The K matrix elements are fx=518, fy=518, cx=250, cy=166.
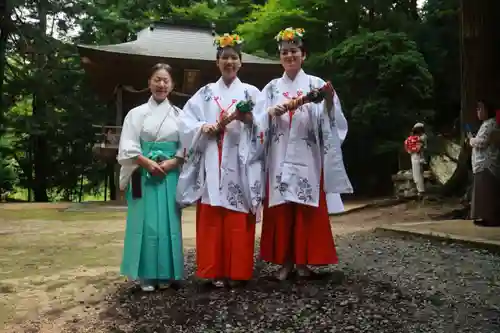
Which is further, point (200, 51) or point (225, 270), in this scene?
point (200, 51)

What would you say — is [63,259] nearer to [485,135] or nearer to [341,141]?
[341,141]

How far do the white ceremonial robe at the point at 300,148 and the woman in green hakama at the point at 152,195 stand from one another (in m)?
0.56

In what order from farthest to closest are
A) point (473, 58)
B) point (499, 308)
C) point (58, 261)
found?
point (473, 58) < point (58, 261) < point (499, 308)

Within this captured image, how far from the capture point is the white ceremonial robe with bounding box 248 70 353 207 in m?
3.26

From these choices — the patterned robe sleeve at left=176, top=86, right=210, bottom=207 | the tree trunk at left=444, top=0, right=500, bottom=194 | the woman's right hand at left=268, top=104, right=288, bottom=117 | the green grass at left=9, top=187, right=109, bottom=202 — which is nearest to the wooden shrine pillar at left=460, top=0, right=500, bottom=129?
the tree trunk at left=444, top=0, right=500, bottom=194

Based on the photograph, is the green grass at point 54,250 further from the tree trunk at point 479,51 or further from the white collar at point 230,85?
the tree trunk at point 479,51

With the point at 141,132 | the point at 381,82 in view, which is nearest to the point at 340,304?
the point at 141,132

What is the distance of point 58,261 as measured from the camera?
4.87 meters

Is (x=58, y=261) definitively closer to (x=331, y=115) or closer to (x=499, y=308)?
(x=331, y=115)

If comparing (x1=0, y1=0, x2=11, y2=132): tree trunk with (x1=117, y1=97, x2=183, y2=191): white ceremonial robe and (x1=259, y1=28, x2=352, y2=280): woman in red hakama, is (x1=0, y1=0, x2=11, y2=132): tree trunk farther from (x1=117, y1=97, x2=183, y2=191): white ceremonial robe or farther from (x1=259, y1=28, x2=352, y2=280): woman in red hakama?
(x1=259, y1=28, x2=352, y2=280): woman in red hakama

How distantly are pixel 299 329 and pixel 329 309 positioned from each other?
30 centimetres

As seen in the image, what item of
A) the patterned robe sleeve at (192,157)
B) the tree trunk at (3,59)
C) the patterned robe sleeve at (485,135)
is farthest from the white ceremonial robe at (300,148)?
the tree trunk at (3,59)

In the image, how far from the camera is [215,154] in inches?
130

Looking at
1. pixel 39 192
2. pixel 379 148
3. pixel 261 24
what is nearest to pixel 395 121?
pixel 379 148
